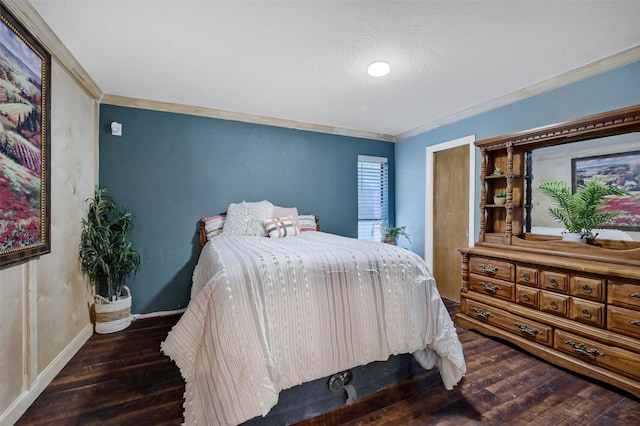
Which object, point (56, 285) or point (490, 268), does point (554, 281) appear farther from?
point (56, 285)

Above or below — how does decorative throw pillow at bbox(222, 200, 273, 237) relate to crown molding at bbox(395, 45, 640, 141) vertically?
below

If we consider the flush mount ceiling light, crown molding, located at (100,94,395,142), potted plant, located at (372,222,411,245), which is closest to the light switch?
crown molding, located at (100,94,395,142)

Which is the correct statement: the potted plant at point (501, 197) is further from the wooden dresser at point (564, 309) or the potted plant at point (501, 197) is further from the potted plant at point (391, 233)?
the potted plant at point (391, 233)

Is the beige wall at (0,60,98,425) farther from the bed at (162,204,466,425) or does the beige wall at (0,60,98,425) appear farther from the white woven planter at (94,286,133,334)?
the bed at (162,204,466,425)

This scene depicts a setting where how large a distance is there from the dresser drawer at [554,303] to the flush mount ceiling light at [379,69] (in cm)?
224

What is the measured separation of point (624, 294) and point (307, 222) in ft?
9.51

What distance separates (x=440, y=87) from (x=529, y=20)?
3.21ft

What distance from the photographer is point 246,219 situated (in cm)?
308

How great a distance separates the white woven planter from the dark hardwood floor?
0.46 m

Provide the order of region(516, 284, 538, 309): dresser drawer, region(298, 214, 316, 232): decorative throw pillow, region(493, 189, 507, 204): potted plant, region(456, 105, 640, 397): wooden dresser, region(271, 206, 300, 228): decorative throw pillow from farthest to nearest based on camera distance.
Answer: region(298, 214, 316, 232): decorative throw pillow, region(271, 206, 300, 228): decorative throw pillow, region(493, 189, 507, 204): potted plant, region(516, 284, 538, 309): dresser drawer, region(456, 105, 640, 397): wooden dresser

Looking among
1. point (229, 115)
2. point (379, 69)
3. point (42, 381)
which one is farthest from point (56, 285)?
point (379, 69)

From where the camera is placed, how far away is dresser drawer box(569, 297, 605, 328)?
1.89 meters

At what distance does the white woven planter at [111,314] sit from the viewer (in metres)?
2.61

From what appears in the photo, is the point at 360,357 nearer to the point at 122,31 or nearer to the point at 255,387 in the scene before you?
the point at 255,387
